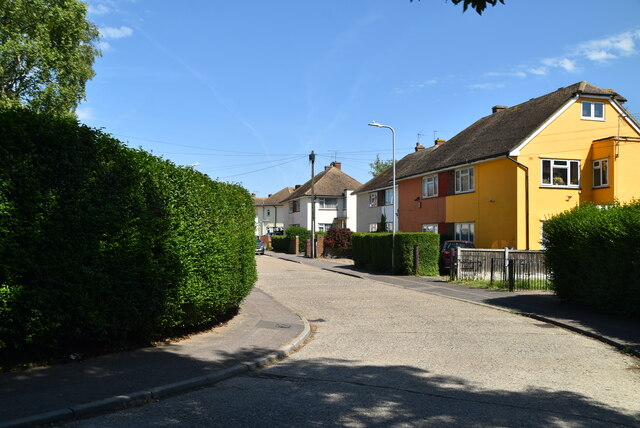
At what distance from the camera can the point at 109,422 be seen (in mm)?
5066

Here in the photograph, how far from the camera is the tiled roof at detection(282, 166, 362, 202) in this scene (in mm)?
57250

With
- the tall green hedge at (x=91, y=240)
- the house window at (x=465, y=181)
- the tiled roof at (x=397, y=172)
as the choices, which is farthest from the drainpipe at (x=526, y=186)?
the tall green hedge at (x=91, y=240)

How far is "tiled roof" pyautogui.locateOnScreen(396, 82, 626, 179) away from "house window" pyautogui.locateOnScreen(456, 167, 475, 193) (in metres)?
0.68

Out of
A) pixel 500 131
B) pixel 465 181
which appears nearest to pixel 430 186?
pixel 465 181

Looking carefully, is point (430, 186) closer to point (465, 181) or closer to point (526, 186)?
point (465, 181)

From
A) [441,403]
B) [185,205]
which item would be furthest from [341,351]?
[185,205]

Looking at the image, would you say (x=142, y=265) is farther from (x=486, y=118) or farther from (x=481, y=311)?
(x=486, y=118)

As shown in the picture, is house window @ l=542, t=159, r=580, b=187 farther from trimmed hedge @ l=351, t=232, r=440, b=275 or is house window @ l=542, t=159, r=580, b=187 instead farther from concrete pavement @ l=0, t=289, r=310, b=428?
concrete pavement @ l=0, t=289, r=310, b=428

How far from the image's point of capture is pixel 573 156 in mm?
26125

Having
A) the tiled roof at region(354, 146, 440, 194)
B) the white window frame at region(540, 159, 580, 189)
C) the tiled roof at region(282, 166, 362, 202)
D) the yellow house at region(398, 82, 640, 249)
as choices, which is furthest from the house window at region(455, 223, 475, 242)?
the tiled roof at region(282, 166, 362, 202)

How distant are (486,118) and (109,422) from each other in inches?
1307

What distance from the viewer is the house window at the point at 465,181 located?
2871 cm

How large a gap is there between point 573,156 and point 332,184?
34551 millimetres

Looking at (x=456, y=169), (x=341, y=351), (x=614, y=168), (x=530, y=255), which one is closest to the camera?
(x=341, y=351)
